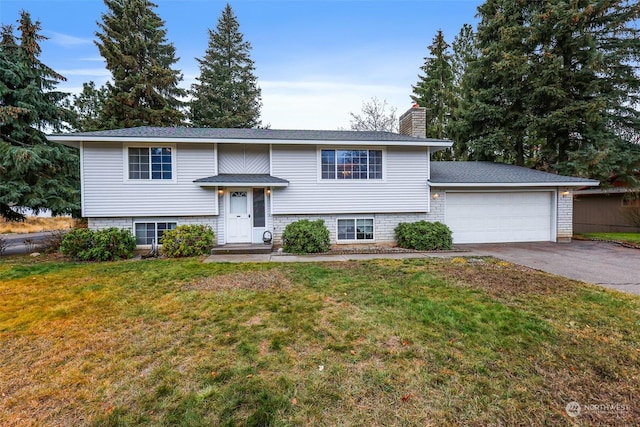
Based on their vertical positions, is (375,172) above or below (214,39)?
below

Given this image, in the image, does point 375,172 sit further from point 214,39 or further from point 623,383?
point 214,39

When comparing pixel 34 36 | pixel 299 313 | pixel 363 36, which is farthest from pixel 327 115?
pixel 299 313

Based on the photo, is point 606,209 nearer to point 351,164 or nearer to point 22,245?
point 351,164

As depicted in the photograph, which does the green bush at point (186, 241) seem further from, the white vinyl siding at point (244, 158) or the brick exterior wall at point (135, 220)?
the white vinyl siding at point (244, 158)

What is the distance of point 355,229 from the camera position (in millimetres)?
10531

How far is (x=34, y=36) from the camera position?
1107cm

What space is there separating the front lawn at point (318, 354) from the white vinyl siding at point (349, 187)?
4.86 meters

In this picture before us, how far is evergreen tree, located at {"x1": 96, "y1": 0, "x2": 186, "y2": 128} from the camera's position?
17.4 m

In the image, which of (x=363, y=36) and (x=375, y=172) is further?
(x=363, y=36)

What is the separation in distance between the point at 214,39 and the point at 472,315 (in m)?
27.9

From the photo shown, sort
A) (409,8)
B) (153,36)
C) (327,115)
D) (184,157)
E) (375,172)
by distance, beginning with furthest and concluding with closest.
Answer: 1. (327,115)
2. (153,36)
3. (409,8)
4. (375,172)
5. (184,157)

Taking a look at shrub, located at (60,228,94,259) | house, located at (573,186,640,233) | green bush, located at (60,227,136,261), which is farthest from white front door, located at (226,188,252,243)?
house, located at (573,186,640,233)

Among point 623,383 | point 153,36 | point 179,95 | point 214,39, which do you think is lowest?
point 623,383

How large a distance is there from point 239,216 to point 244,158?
2.15 metres
